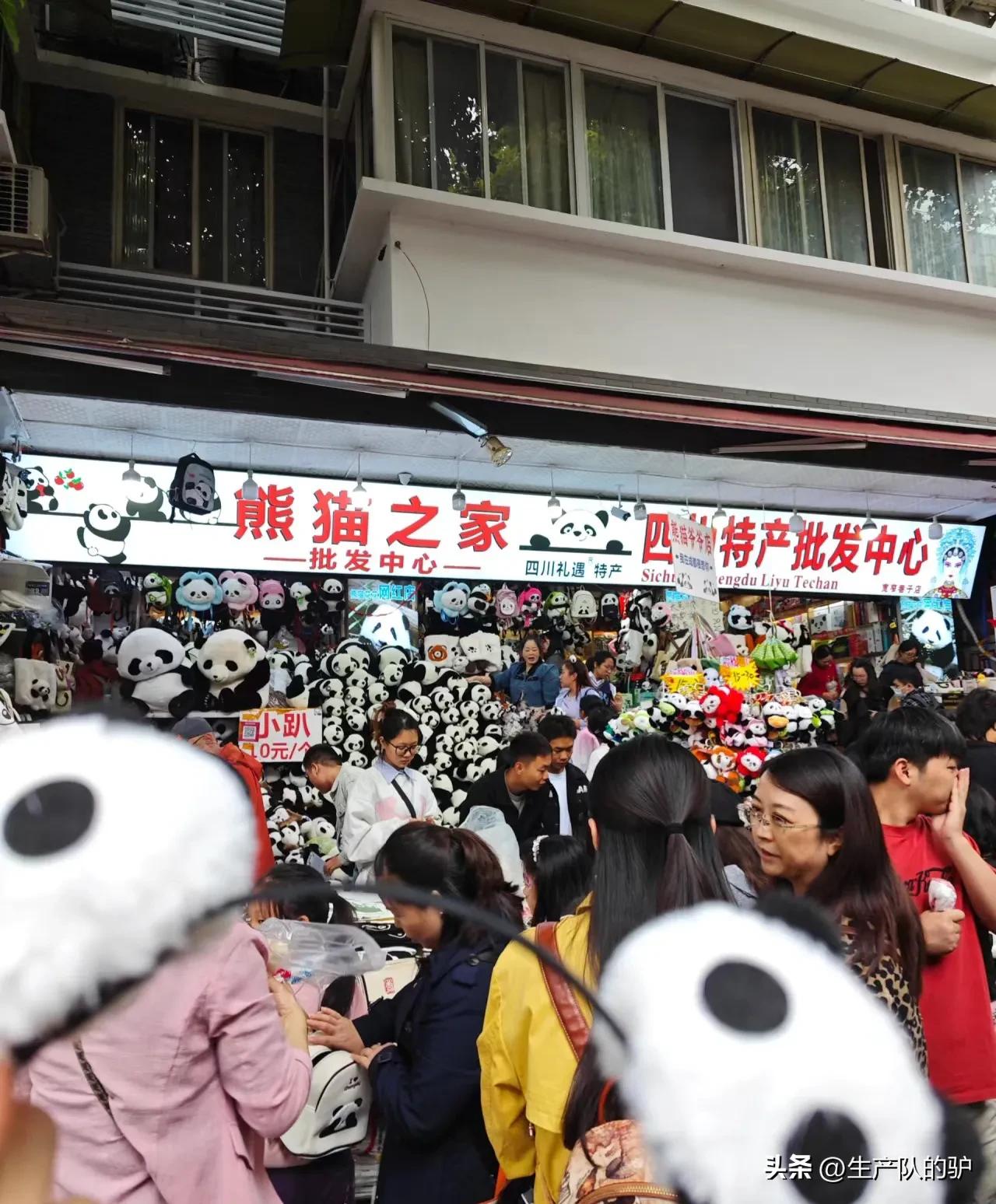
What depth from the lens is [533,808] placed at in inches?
223

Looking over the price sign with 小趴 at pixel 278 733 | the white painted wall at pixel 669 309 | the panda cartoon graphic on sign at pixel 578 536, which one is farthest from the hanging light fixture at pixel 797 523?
the price sign with 小趴 at pixel 278 733

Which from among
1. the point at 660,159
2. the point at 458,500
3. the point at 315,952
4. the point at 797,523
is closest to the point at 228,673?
the point at 458,500

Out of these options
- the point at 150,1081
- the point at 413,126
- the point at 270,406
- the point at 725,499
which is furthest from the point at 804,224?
the point at 150,1081

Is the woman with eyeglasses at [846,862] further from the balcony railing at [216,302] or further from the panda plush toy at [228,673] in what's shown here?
the balcony railing at [216,302]

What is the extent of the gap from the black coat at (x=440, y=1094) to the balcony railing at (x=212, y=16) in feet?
25.3

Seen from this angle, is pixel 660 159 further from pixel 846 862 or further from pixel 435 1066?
pixel 435 1066

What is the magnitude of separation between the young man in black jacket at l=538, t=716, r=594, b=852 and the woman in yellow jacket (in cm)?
360

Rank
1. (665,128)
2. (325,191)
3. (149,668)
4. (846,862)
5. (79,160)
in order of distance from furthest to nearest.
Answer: (325,191) < (79,160) < (665,128) < (149,668) < (846,862)

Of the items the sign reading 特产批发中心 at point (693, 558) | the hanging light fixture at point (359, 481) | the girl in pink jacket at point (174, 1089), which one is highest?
the hanging light fixture at point (359, 481)

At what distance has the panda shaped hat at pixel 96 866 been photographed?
653 mm

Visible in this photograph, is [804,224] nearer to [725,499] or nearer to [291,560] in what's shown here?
[725,499]

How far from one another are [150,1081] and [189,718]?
148 inches

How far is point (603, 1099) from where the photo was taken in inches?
41.3

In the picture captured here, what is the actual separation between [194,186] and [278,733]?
18.3 ft
